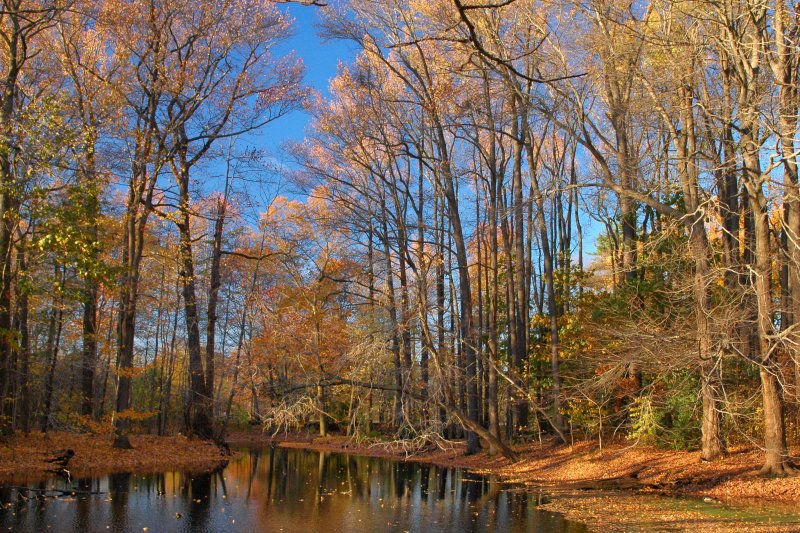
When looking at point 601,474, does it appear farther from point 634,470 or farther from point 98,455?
point 98,455

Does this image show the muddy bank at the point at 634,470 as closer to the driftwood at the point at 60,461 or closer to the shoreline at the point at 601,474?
the shoreline at the point at 601,474

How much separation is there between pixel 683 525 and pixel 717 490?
3.50 metres

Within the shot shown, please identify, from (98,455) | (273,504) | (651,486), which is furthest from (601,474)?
(98,455)

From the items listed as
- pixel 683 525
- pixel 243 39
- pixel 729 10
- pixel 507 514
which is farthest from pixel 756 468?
pixel 243 39

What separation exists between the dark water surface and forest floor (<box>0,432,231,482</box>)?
1.21 m

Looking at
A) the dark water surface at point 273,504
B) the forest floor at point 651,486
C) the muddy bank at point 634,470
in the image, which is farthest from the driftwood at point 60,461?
the forest floor at point 651,486

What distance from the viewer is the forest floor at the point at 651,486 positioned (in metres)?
9.42

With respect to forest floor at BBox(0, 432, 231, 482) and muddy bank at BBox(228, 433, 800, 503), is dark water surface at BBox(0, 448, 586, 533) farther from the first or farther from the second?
muddy bank at BBox(228, 433, 800, 503)

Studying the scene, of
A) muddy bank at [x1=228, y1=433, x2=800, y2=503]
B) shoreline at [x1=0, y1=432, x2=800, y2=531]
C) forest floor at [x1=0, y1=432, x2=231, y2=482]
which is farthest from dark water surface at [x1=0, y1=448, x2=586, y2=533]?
muddy bank at [x1=228, y1=433, x2=800, y2=503]

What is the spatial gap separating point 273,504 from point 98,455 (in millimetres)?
7188

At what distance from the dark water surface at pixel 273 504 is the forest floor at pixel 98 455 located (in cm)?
121

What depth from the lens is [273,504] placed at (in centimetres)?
1181

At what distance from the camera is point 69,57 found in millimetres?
18078

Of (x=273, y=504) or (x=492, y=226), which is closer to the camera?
(x=273, y=504)
